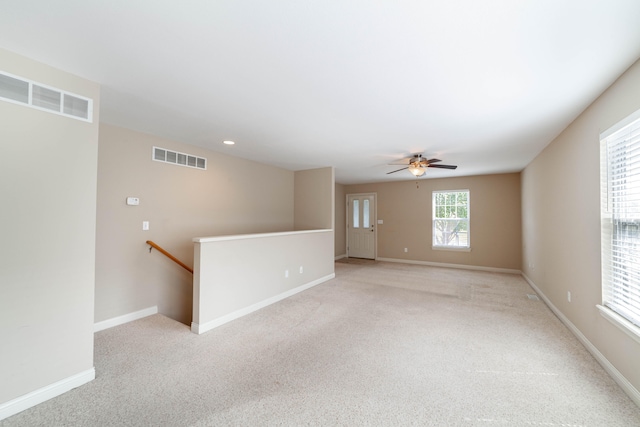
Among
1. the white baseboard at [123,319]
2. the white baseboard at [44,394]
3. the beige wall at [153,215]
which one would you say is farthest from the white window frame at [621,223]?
the white baseboard at [123,319]

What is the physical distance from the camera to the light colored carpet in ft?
5.72

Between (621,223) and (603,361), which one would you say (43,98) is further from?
(603,361)

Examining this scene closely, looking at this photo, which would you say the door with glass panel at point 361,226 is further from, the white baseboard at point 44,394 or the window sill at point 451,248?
the white baseboard at point 44,394

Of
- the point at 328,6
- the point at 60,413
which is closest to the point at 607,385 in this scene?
the point at 328,6

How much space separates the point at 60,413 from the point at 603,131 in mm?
4787

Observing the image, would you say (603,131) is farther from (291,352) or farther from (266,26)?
(291,352)

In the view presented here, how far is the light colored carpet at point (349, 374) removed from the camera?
5.72 ft

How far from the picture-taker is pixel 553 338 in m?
2.86

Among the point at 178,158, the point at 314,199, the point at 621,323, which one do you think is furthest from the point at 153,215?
the point at 621,323

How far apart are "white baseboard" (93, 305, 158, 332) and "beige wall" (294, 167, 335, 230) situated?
3.24 m

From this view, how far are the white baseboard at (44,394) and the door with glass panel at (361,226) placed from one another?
691 centimetres

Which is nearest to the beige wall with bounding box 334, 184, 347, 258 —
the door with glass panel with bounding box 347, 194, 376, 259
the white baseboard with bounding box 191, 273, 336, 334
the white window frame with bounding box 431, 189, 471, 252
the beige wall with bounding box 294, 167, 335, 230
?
the door with glass panel with bounding box 347, 194, 376, 259

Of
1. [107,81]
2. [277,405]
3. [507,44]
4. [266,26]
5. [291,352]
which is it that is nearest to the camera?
[266,26]

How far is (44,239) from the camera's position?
191cm
